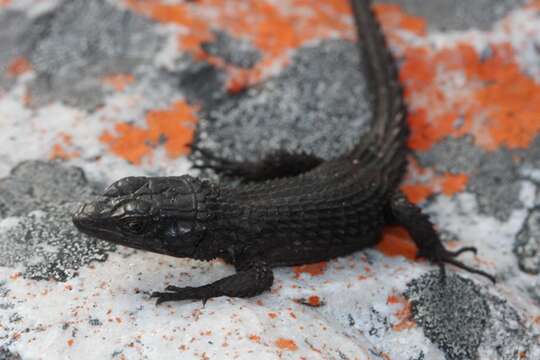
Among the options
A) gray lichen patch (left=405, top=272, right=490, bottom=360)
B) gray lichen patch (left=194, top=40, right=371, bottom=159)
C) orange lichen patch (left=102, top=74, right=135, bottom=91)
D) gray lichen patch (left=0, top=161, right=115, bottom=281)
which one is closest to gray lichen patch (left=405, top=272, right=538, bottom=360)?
gray lichen patch (left=405, top=272, right=490, bottom=360)

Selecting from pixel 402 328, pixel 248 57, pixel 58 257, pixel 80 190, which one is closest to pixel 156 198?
pixel 58 257

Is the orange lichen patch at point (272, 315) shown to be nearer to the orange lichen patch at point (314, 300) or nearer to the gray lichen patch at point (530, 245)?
the orange lichen patch at point (314, 300)

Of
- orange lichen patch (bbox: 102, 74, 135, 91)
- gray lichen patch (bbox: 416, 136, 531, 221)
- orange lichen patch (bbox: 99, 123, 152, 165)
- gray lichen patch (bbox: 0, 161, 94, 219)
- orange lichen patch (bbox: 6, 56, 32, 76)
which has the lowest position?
gray lichen patch (bbox: 0, 161, 94, 219)

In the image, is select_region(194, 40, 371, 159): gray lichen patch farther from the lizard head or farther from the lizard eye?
the lizard eye

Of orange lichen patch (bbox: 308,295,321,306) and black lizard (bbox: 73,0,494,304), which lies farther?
orange lichen patch (bbox: 308,295,321,306)

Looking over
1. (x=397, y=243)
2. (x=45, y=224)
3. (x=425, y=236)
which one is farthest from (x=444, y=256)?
(x=45, y=224)
